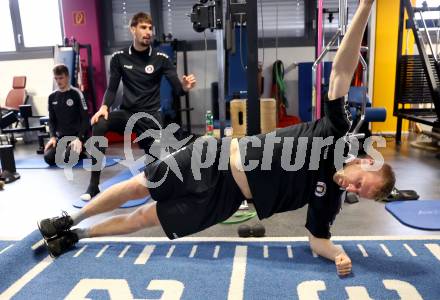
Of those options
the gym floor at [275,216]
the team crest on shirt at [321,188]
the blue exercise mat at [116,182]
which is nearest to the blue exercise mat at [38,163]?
the gym floor at [275,216]

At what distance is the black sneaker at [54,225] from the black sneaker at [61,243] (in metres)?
0.03

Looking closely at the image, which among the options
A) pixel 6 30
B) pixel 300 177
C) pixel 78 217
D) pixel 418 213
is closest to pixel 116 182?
pixel 78 217

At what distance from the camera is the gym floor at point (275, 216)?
8.43 ft

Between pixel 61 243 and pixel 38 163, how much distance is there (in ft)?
9.72

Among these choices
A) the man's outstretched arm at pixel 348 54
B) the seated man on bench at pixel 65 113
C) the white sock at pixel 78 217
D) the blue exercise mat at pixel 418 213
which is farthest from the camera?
the seated man on bench at pixel 65 113

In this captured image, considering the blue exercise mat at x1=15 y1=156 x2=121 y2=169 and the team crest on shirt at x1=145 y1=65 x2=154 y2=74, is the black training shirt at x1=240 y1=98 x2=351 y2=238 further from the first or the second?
the blue exercise mat at x1=15 y1=156 x2=121 y2=169

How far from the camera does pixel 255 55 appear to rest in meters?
2.49

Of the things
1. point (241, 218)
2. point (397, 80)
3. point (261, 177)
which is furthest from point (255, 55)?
point (397, 80)

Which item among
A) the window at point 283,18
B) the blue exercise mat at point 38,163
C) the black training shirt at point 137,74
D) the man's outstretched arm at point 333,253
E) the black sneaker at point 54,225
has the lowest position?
the blue exercise mat at point 38,163

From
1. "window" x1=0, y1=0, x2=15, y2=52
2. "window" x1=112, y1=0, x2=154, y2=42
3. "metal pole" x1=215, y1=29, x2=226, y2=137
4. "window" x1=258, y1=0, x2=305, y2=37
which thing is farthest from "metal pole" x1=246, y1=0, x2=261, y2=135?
"window" x1=0, y1=0, x2=15, y2=52

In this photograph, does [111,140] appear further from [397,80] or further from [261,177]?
[261,177]

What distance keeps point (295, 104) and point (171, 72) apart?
3.43 m

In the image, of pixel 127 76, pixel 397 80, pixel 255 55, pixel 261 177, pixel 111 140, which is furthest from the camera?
pixel 111 140

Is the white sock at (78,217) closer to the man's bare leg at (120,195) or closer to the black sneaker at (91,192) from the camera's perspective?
the man's bare leg at (120,195)
